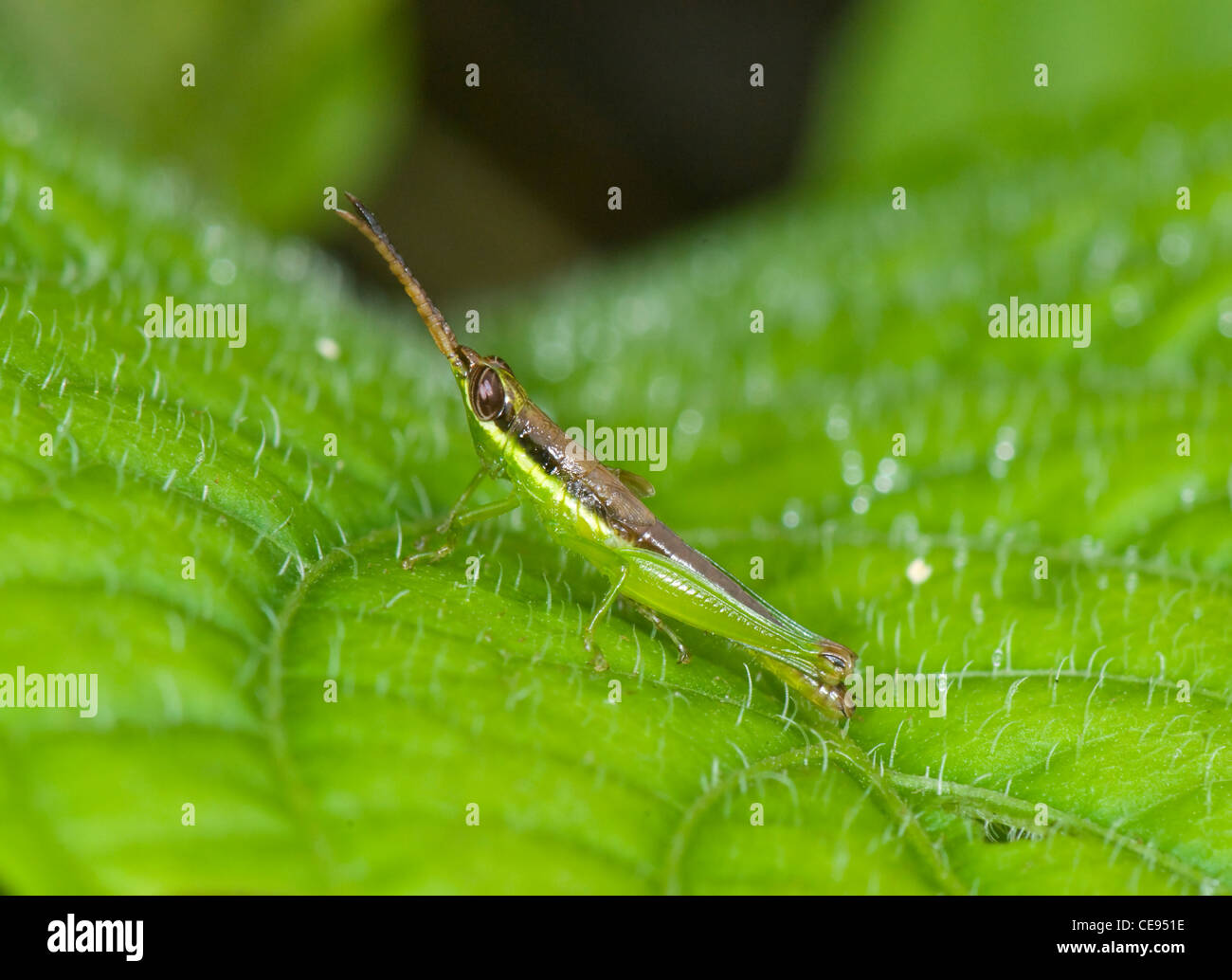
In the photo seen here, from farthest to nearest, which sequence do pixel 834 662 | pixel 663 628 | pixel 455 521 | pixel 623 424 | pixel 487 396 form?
1. pixel 623 424
2. pixel 487 396
3. pixel 455 521
4. pixel 663 628
5. pixel 834 662

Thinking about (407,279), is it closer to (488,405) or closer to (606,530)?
(488,405)

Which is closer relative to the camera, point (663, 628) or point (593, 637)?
point (593, 637)

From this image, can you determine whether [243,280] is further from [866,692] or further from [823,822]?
[823,822]

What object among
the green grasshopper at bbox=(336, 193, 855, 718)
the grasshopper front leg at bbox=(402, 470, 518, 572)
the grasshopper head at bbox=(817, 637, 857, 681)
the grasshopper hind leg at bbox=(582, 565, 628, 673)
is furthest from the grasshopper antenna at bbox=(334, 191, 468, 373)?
the grasshopper head at bbox=(817, 637, 857, 681)

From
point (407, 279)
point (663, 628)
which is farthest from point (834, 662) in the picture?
point (407, 279)

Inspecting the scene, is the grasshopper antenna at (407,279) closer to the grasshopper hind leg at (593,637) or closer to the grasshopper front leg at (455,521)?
the grasshopper front leg at (455,521)

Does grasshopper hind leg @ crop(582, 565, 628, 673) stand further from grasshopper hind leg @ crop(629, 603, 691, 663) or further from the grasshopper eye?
the grasshopper eye

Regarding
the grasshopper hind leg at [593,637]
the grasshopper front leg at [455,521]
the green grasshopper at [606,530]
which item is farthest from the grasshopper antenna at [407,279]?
the grasshopper hind leg at [593,637]
